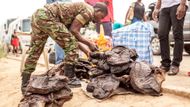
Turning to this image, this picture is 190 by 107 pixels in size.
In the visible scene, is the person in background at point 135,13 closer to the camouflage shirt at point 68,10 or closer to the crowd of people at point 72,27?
the crowd of people at point 72,27

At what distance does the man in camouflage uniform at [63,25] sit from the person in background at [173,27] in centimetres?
109

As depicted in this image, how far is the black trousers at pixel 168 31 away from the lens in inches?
231

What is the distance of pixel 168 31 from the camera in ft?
20.0

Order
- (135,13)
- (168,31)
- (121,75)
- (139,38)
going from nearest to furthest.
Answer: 1. (121,75)
2. (168,31)
3. (139,38)
4. (135,13)

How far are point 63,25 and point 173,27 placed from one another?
5.44 ft

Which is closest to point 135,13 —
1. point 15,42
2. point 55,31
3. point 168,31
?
point 168,31

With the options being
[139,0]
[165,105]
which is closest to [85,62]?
[165,105]

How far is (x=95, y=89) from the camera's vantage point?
5008 mm

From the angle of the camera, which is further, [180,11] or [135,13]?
[135,13]

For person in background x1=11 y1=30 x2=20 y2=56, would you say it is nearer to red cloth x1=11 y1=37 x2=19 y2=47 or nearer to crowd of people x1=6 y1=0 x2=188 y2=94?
red cloth x1=11 y1=37 x2=19 y2=47

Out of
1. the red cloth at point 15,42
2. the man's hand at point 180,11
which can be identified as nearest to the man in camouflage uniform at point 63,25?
the man's hand at point 180,11

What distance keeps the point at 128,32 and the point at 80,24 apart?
5.26 ft

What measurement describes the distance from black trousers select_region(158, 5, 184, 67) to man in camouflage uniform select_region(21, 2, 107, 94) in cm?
109

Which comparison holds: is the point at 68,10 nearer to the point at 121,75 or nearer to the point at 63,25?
the point at 63,25
